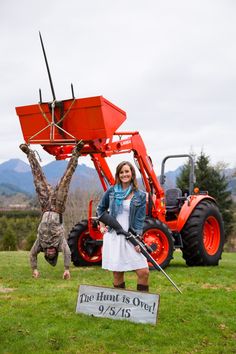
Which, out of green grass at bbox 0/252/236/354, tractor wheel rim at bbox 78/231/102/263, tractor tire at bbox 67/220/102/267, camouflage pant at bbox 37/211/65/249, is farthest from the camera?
tractor wheel rim at bbox 78/231/102/263

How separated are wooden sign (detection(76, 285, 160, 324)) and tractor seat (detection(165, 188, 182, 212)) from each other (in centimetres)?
609

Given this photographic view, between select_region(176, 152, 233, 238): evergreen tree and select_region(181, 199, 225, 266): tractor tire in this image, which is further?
select_region(176, 152, 233, 238): evergreen tree

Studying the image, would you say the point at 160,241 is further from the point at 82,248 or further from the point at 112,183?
the point at 82,248

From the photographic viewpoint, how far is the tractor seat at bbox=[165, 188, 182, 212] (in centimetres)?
1265

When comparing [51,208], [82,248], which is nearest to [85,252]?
[82,248]

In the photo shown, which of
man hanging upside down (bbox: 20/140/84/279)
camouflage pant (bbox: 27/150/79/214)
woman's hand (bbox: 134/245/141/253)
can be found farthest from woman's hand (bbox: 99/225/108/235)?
camouflage pant (bbox: 27/150/79/214)

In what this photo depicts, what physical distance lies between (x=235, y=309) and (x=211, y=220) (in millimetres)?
5444

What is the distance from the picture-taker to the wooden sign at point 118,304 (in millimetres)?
6434

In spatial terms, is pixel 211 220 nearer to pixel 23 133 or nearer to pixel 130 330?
pixel 23 133

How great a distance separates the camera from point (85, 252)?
39.3 feet

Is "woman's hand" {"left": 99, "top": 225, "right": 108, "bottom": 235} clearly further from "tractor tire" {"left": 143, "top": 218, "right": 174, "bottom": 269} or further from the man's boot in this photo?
"tractor tire" {"left": 143, "top": 218, "right": 174, "bottom": 269}

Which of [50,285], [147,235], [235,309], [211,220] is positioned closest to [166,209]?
[211,220]

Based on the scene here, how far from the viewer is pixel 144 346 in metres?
5.98

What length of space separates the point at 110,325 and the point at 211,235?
691 centimetres
